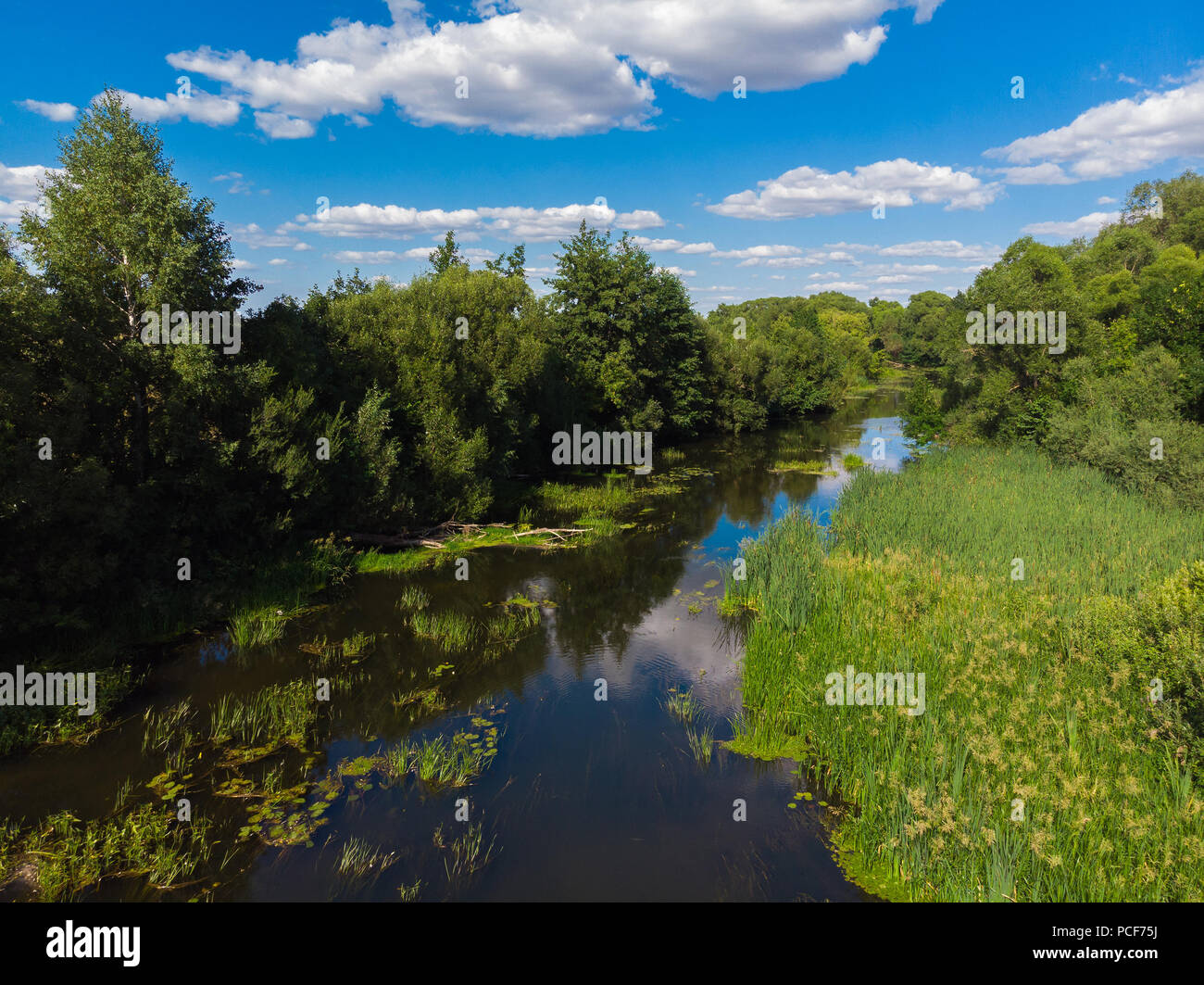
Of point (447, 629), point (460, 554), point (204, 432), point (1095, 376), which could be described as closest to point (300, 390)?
point (204, 432)

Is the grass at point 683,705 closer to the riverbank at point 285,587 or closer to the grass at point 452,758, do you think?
the grass at point 452,758

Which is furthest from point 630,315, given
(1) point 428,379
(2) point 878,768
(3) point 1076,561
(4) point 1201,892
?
(4) point 1201,892

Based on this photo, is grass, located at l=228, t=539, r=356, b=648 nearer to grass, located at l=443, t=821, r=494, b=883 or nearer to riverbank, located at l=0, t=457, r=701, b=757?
riverbank, located at l=0, t=457, r=701, b=757

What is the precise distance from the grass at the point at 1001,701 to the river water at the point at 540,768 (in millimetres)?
1210

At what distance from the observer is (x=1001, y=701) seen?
10898mm

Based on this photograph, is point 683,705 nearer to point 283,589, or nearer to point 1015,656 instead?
point 1015,656

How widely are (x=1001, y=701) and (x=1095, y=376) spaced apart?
32.1m

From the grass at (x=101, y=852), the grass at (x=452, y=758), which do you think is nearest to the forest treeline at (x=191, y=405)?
the grass at (x=101, y=852)

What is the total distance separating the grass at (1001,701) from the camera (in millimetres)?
7844

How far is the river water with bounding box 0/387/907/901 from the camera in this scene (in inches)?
357

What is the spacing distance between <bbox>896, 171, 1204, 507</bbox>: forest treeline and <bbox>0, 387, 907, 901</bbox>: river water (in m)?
19.4

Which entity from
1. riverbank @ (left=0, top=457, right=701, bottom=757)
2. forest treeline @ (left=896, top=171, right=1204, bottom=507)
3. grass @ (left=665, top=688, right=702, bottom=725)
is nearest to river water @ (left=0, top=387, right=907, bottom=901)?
grass @ (left=665, top=688, right=702, bottom=725)

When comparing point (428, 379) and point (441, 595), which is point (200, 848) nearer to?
point (441, 595)

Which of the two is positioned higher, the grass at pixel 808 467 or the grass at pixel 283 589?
the grass at pixel 808 467
